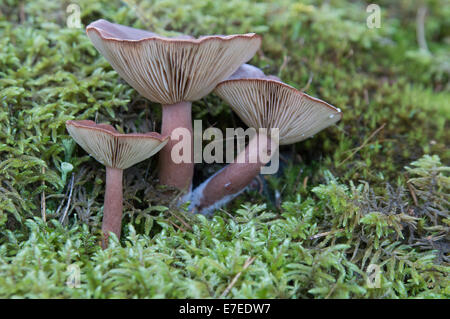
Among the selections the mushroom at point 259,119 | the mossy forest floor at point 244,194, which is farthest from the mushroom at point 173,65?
the mossy forest floor at point 244,194

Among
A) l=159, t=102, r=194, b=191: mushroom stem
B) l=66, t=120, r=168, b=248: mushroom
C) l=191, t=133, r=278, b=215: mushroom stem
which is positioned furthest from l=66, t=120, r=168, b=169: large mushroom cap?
l=191, t=133, r=278, b=215: mushroom stem

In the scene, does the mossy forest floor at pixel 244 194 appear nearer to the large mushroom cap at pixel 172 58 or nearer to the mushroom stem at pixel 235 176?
the mushroom stem at pixel 235 176

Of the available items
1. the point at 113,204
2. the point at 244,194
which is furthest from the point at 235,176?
the point at 113,204

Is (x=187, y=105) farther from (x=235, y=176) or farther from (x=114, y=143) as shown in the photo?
(x=114, y=143)

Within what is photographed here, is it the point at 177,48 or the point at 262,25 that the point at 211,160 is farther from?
the point at 262,25

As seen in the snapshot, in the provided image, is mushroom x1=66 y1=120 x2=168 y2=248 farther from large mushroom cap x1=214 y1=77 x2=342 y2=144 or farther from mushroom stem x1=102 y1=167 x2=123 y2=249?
large mushroom cap x1=214 y1=77 x2=342 y2=144

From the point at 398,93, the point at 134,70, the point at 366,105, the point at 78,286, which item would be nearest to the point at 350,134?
the point at 366,105

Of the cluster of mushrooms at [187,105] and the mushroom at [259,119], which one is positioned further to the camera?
the mushroom at [259,119]
